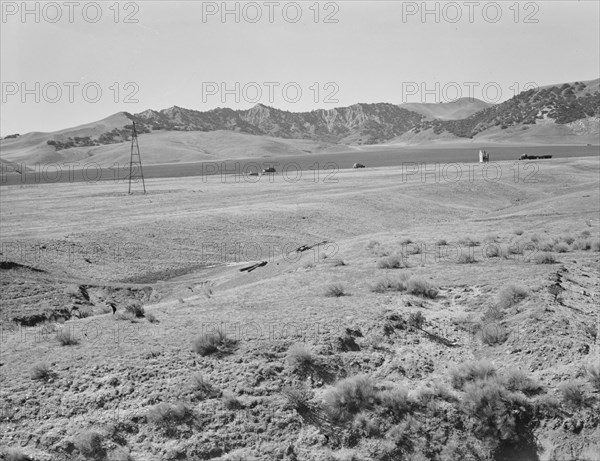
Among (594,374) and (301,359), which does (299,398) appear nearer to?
(301,359)

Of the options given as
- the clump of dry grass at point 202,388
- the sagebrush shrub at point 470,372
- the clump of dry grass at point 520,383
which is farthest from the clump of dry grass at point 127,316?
the clump of dry grass at point 520,383

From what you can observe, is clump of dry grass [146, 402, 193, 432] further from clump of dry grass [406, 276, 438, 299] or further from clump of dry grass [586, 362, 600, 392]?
clump of dry grass [406, 276, 438, 299]

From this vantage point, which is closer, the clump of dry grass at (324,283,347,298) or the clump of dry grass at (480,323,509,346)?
the clump of dry grass at (480,323,509,346)

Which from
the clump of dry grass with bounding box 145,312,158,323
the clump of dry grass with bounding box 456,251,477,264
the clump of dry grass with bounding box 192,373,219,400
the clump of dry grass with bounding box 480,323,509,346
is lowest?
the clump of dry grass with bounding box 192,373,219,400

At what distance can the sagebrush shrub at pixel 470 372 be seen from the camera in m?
9.32

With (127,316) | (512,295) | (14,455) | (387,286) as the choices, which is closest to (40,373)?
(14,455)

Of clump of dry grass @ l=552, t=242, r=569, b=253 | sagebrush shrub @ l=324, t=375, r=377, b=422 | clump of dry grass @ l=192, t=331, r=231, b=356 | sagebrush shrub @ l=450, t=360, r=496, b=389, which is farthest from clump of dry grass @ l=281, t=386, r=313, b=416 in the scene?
clump of dry grass @ l=552, t=242, r=569, b=253

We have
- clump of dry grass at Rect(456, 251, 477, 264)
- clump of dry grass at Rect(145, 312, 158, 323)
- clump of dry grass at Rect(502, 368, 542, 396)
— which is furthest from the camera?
clump of dry grass at Rect(456, 251, 477, 264)

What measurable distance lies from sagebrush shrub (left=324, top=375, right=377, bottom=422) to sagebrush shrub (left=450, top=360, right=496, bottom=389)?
1356 mm

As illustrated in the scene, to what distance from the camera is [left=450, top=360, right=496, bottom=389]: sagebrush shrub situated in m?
9.32

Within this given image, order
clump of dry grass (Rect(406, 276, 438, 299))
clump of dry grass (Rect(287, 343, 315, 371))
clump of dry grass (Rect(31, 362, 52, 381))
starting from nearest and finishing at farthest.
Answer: clump of dry grass (Rect(287, 343, 315, 371)) < clump of dry grass (Rect(31, 362, 52, 381)) < clump of dry grass (Rect(406, 276, 438, 299))

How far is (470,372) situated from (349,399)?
2.04m

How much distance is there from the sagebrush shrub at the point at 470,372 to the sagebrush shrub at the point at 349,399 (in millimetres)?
1356

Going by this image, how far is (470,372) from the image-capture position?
9414mm
